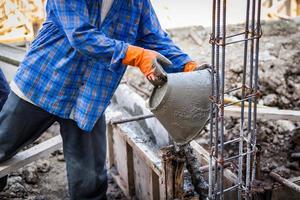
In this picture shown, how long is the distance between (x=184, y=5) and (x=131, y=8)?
472 centimetres

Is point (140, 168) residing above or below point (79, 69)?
below

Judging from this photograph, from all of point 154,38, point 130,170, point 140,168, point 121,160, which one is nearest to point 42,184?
point 121,160

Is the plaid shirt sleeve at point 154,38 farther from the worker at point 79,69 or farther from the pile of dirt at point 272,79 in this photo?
the pile of dirt at point 272,79

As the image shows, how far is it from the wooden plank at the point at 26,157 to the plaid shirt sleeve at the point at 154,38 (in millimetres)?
1065

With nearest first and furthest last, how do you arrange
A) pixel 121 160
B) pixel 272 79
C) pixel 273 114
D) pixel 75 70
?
pixel 75 70 < pixel 273 114 < pixel 121 160 < pixel 272 79

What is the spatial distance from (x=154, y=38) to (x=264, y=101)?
2348 millimetres

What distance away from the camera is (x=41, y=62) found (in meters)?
2.91

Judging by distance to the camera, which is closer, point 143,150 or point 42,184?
point 143,150

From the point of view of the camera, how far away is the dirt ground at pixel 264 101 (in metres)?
4.11

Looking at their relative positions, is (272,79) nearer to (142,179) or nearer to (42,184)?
(142,179)

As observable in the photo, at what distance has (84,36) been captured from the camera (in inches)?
101

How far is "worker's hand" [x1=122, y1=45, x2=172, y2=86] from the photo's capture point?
2.45m

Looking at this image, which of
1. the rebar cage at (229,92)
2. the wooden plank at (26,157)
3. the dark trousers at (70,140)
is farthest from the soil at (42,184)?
the rebar cage at (229,92)

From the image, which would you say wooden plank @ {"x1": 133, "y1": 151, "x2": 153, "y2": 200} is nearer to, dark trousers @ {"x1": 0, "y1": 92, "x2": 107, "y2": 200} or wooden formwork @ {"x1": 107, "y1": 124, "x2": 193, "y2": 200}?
wooden formwork @ {"x1": 107, "y1": 124, "x2": 193, "y2": 200}
